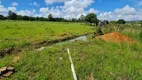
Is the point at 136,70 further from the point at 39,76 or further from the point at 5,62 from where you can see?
the point at 5,62

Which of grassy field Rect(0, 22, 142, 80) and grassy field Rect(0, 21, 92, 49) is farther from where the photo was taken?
grassy field Rect(0, 21, 92, 49)

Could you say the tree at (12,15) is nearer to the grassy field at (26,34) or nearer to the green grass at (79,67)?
the grassy field at (26,34)

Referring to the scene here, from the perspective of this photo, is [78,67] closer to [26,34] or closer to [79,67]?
[79,67]

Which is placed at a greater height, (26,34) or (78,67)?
(78,67)

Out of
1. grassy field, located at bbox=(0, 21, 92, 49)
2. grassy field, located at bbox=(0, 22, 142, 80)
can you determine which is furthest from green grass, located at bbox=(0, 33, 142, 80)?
grassy field, located at bbox=(0, 21, 92, 49)

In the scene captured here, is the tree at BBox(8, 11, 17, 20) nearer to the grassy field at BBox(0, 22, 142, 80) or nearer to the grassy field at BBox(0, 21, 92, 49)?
the grassy field at BBox(0, 21, 92, 49)

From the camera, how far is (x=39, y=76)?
20.4ft

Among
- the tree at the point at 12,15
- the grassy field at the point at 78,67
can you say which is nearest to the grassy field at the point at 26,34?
the grassy field at the point at 78,67

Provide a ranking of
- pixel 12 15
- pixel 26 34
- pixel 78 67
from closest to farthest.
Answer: pixel 78 67
pixel 26 34
pixel 12 15

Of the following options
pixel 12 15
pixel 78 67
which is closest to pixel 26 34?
pixel 78 67

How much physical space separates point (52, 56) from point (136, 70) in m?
4.44

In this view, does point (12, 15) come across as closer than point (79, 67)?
No

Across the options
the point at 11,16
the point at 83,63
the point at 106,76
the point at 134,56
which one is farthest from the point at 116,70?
the point at 11,16

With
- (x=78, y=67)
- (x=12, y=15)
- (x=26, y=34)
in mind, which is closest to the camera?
(x=78, y=67)
